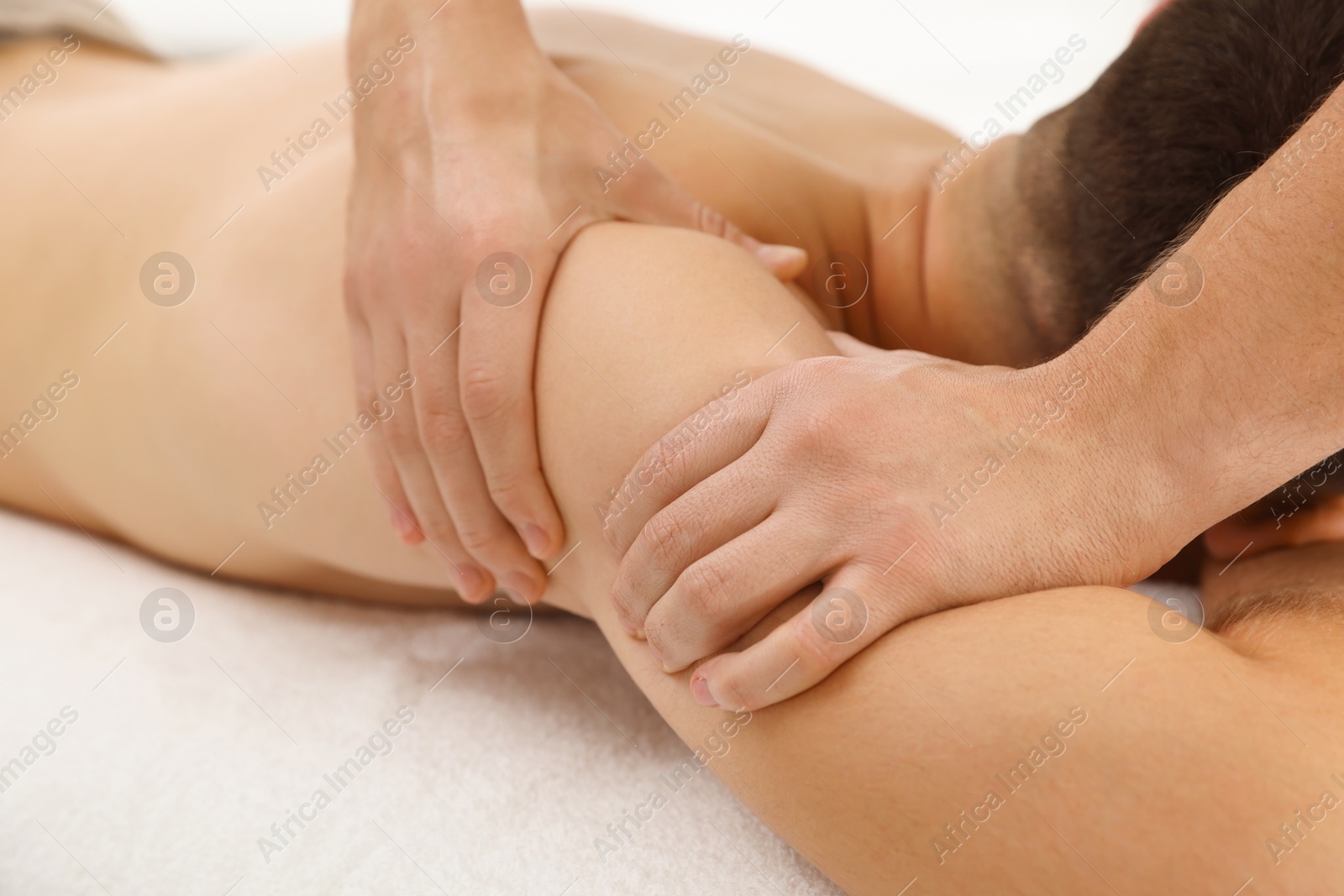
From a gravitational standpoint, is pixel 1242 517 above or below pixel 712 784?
above

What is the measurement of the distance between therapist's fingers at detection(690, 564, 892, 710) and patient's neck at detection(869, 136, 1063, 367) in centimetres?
41

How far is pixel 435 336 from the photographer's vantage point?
76 centimetres

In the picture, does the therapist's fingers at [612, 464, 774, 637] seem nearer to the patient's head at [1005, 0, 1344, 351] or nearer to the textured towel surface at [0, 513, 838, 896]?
the textured towel surface at [0, 513, 838, 896]

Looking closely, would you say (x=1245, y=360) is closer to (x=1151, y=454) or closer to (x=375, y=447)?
(x=1151, y=454)

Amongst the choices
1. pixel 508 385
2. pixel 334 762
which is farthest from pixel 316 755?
pixel 508 385

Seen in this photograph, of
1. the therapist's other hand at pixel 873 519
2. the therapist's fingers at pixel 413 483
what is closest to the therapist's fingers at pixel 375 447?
the therapist's fingers at pixel 413 483

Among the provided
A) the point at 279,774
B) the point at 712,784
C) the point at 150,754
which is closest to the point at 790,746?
the point at 712,784

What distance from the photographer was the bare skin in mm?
458

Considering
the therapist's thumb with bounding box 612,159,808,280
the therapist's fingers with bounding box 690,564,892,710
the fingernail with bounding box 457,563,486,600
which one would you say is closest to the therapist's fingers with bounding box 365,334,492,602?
the fingernail with bounding box 457,563,486,600

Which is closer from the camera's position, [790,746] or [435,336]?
[790,746]

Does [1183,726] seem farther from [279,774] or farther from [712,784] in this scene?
[279,774]

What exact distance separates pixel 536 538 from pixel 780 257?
1.01 ft

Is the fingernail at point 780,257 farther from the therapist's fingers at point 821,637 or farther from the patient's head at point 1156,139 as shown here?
the therapist's fingers at point 821,637

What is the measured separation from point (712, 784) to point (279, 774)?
340mm
